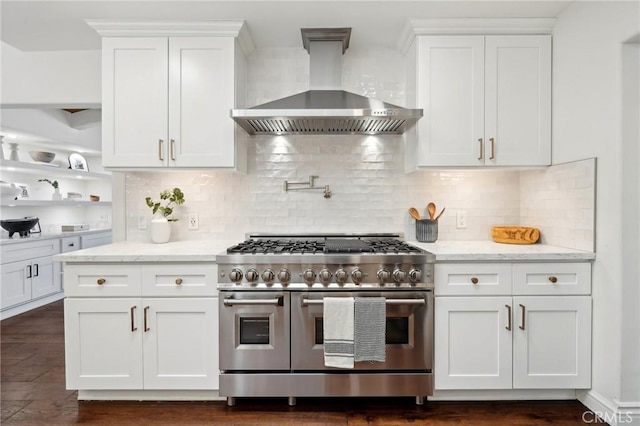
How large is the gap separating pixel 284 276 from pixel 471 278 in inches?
44.5

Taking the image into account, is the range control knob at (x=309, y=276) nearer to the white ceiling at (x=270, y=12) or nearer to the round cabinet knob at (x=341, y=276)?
Result: the round cabinet knob at (x=341, y=276)

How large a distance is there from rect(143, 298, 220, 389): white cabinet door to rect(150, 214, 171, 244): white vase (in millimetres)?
615

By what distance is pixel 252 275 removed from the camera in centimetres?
197

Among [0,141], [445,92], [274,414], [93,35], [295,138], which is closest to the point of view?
[274,414]

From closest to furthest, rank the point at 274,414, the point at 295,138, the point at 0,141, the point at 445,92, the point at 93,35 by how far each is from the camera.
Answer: the point at 274,414 < the point at 445,92 < the point at 93,35 < the point at 295,138 < the point at 0,141

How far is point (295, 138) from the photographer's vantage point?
2.69 m

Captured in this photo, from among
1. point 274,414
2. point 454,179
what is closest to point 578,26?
point 454,179

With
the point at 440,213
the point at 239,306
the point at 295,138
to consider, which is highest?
the point at 295,138

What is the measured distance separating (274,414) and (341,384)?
43 centimetres

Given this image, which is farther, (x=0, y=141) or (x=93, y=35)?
(x=0, y=141)

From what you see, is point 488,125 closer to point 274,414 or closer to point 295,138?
point 295,138

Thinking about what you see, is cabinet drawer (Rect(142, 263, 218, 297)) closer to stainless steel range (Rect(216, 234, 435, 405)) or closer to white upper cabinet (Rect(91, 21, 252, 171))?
stainless steel range (Rect(216, 234, 435, 405))

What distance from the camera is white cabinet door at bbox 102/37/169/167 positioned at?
7.59 ft

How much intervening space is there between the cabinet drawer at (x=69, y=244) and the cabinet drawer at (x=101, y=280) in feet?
11.8
